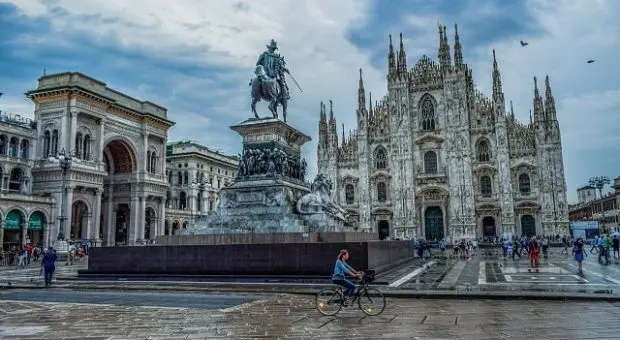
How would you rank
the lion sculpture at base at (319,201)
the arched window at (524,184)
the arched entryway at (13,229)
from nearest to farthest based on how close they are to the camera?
the lion sculpture at base at (319,201), the arched entryway at (13,229), the arched window at (524,184)

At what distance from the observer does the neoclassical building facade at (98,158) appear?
1604 inches

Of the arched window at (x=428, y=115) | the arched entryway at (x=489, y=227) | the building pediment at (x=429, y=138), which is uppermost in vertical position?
the arched window at (x=428, y=115)

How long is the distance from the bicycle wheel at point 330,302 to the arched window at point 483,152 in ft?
153

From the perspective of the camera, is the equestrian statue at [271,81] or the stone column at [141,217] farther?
the stone column at [141,217]

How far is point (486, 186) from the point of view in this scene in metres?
51.2

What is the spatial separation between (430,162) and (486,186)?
6.40 meters

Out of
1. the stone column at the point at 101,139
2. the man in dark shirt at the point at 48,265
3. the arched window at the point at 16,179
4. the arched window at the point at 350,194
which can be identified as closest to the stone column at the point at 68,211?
the arched window at the point at 16,179

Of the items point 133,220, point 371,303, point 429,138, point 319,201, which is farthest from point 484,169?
point 371,303

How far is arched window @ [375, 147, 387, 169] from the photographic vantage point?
55188mm

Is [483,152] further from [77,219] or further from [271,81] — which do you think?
[77,219]

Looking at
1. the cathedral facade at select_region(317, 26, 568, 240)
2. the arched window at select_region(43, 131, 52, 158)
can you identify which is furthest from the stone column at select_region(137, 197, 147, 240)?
the cathedral facade at select_region(317, 26, 568, 240)

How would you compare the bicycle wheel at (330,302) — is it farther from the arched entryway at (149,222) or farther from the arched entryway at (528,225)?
the arched entryway at (528,225)

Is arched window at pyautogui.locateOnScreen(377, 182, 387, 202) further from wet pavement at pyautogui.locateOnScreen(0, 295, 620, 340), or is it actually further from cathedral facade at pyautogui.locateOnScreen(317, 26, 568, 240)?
wet pavement at pyautogui.locateOnScreen(0, 295, 620, 340)

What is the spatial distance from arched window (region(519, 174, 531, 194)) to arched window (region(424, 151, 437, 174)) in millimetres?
8804
